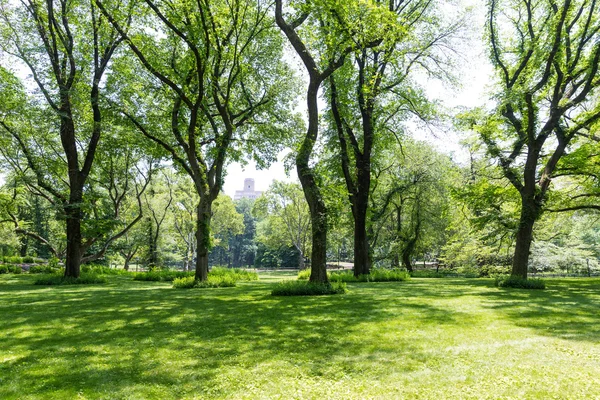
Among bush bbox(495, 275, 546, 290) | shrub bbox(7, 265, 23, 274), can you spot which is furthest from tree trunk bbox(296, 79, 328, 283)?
shrub bbox(7, 265, 23, 274)

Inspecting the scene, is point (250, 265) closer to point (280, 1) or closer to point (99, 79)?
point (99, 79)

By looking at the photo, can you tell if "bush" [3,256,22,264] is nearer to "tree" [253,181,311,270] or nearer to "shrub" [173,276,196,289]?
"shrub" [173,276,196,289]

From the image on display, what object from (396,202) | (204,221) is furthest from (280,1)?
(396,202)

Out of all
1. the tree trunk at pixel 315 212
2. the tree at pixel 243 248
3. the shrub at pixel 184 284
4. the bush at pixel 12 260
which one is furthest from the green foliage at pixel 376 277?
the tree at pixel 243 248

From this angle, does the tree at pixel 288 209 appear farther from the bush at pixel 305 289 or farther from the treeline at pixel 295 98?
the bush at pixel 305 289

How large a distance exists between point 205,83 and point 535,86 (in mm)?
13777

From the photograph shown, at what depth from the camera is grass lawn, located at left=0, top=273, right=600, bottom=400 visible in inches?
146

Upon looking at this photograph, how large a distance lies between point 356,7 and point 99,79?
12.7 metres

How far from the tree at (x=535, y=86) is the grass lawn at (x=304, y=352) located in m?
7.30

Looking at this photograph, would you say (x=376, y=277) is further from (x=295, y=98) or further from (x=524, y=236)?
(x=295, y=98)

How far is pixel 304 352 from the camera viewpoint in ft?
16.2

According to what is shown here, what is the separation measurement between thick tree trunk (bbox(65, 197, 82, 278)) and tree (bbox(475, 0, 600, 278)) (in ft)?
60.7

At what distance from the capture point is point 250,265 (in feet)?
300

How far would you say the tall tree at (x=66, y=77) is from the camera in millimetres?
16141
